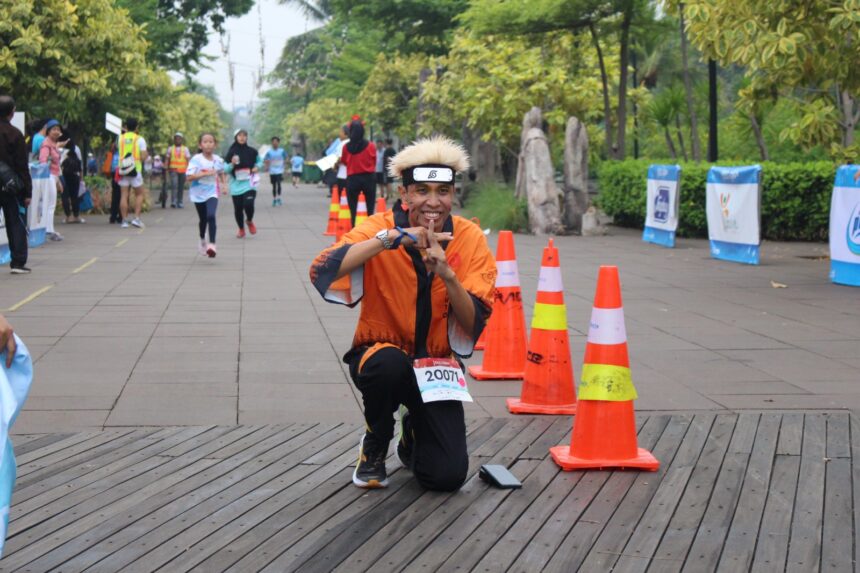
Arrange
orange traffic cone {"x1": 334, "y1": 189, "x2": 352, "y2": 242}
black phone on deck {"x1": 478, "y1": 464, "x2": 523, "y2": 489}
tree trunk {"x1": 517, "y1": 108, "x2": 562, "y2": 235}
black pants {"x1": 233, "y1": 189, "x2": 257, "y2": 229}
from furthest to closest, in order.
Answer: tree trunk {"x1": 517, "y1": 108, "x2": 562, "y2": 235} → orange traffic cone {"x1": 334, "y1": 189, "x2": 352, "y2": 242} → black pants {"x1": 233, "y1": 189, "x2": 257, "y2": 229} → black phone on deck {"x1": 478, "y1": 464, "x2": 523, "y2": 489}

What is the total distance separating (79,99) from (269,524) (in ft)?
59.7

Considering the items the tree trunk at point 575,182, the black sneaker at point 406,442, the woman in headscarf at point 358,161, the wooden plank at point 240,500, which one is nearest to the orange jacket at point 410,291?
the black sneaker at point 406,442

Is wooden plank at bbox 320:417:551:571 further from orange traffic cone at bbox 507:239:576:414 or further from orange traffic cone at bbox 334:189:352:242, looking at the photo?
orange traffic cone at bbox 334:189:352:242

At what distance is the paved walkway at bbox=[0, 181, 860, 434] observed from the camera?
671 centimetres

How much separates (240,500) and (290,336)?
4277mm

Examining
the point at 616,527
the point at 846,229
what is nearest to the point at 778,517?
the point at 616,527

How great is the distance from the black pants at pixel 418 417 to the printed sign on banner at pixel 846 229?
8497 mm

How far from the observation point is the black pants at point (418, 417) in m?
4.93

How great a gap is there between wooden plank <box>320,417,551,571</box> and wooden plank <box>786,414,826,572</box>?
1.27 meters

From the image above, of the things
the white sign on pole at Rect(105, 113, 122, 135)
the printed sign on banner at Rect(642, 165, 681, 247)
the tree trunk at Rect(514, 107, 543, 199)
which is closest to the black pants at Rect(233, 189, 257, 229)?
the white sign on pole at Rect(105, 113, 122, 135)

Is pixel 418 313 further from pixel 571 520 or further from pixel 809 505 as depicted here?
pixel 809 505

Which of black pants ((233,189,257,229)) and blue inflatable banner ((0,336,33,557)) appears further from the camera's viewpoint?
black pants ((233,189,257,229))

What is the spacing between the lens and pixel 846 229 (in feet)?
41.0

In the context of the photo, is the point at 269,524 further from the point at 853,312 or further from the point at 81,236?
the point at 81,236
